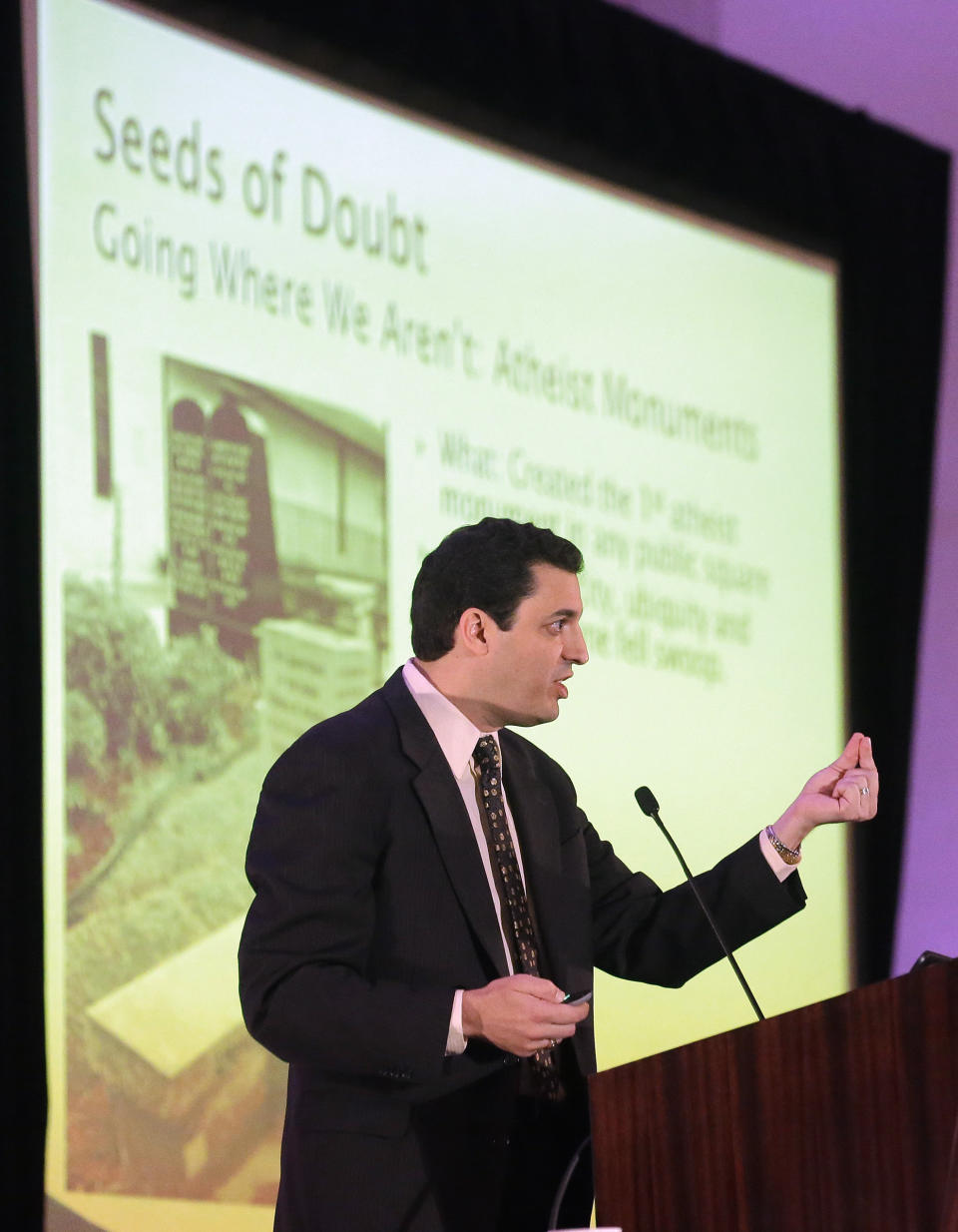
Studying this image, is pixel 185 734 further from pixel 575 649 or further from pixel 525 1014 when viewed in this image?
pixel 525 1014

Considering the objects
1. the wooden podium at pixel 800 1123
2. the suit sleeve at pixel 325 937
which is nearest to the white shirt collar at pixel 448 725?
the suit sleeve at pixel 325 937

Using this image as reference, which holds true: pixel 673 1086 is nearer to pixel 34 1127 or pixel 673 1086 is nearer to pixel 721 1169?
pixel 721 1169

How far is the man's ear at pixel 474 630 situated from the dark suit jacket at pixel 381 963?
116 mm

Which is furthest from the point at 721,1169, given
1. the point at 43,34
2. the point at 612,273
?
the point at 612,273

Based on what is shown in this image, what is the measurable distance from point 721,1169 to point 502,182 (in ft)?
10.3

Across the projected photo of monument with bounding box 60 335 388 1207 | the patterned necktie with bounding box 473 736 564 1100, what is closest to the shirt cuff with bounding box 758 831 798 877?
the patterned necktie with bounding box 473 736 564 1100

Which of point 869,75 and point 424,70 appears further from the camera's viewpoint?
point 869,75

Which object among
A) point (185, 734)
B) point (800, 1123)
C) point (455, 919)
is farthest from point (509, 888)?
point (185, 734)

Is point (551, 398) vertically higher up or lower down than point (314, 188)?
lower down

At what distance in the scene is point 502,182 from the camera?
436 cm

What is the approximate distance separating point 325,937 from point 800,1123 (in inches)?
24.6

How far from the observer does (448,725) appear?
7.57 feet

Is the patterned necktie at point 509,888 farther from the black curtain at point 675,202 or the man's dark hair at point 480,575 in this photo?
the black curtain at point 675,202

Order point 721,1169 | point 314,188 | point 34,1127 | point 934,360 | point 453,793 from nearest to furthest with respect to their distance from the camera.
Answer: point 721,1169 → point 453,793 → point 34,1127 → point 314,188 → point 934,360
